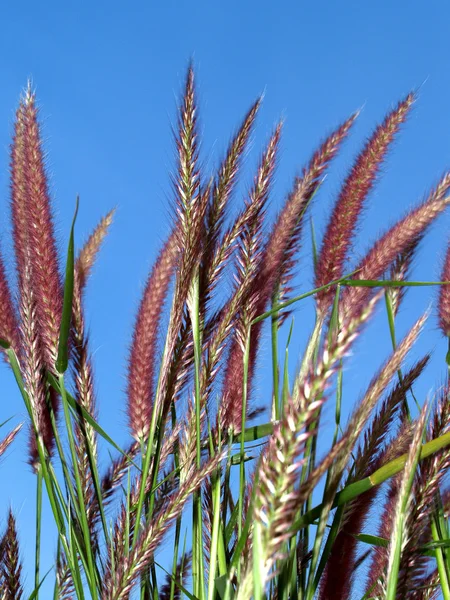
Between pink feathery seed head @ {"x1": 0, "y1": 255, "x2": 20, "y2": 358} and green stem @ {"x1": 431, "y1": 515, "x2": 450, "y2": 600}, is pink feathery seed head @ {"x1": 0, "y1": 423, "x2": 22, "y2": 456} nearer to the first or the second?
pink feathery seed head @ {"x1": 0, "y1": 255, "x2": 20, "y2": 358}

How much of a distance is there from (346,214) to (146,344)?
0.63 meters

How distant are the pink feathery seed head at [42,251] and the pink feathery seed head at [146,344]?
0.21 m

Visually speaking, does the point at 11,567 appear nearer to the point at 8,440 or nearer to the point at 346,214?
the point at 8,440

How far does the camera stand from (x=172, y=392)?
1699mm

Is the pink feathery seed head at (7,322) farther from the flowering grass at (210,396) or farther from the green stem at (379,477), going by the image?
the green stem at (379,477)

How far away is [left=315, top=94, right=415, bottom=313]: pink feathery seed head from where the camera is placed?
2.00 metres

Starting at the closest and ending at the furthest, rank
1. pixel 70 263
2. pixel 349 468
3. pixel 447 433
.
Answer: pixel 447 433
pixel 70 263
pixel 349 468

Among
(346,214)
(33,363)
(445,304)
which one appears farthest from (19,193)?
(445,304)

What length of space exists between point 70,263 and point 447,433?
0.79 meters

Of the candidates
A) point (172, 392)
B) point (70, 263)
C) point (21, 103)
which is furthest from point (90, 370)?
point (21, 103)

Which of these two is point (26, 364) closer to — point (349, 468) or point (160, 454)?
point (160, 454)

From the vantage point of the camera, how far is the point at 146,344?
75.0 inches

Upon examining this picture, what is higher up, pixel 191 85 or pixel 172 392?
pixel 191 85

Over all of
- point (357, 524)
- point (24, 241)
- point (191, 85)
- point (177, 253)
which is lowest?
point (357, 524)
